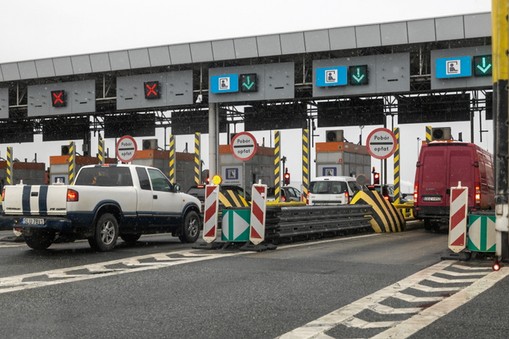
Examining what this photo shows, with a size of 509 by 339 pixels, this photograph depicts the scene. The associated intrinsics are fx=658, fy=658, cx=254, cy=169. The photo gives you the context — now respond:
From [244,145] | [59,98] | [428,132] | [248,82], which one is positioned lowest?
[244,145]

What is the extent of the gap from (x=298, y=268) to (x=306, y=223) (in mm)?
5039

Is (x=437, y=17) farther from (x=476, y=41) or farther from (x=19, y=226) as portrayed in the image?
(x=19, y=226)

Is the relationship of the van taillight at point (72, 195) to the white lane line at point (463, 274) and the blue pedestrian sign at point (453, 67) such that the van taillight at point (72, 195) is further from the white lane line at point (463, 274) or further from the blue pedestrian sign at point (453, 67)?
the blue pedestrian sign at point (453, 67)

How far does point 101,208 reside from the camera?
39.8 feet

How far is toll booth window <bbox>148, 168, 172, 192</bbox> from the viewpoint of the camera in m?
13.7

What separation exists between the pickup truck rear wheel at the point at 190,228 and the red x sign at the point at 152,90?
16.4m

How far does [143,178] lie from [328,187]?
11752 millimetres

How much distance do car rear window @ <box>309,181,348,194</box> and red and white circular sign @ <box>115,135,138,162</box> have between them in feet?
23.9

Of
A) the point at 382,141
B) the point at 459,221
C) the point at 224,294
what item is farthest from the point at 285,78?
the point at 224,294

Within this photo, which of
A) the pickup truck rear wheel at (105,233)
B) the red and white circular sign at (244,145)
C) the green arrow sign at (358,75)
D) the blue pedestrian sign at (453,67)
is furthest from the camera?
the green arrow sign at (358,75)

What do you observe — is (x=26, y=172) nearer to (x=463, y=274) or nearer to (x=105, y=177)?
(x=105, y=177)

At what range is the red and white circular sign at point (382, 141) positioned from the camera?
727 inches

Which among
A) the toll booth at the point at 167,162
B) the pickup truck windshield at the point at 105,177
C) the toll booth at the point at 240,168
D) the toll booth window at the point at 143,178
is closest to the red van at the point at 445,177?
the toll booth window at the point at 143,178

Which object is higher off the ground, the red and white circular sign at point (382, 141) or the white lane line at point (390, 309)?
the red and white circular sign at point (382, 141)
